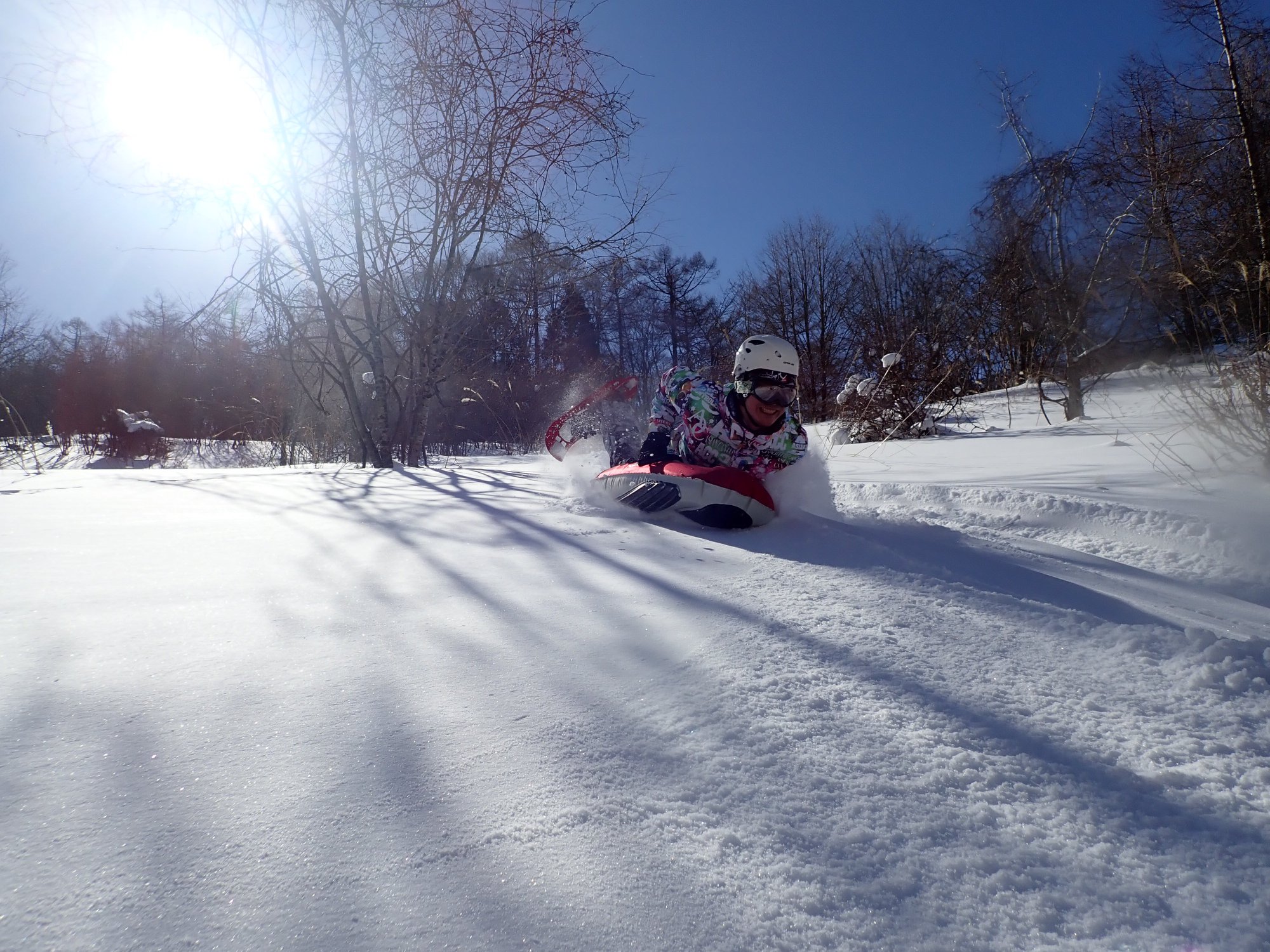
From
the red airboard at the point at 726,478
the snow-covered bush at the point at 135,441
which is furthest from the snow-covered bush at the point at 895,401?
the snow-covered bush at the point at 135,441

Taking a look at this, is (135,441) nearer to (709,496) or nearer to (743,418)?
(743,418)

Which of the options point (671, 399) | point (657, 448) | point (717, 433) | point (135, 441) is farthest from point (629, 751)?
point (135, 441)

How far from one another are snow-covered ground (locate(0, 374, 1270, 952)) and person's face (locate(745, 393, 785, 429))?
1290 millimetres

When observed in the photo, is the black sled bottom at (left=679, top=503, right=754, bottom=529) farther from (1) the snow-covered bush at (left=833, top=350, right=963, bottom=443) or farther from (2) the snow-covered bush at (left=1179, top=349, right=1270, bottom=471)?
(1) the snow-covered bush at (left=833, top=350, right=963, bottom=443)

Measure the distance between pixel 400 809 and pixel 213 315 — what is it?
592cm

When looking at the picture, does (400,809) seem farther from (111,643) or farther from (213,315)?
(213,315)

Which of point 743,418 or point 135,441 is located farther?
point 135,441

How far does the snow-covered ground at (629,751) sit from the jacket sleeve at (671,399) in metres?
1.69

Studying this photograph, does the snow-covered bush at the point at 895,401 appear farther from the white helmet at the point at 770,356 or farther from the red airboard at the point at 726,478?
the red airboard at the point at 726,478

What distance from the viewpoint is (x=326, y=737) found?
0.95 meters

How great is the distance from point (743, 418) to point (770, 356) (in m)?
0.33

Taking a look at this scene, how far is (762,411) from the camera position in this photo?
3.20 metres

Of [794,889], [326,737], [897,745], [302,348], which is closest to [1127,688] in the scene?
[897,745]

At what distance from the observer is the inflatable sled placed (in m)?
2.82
